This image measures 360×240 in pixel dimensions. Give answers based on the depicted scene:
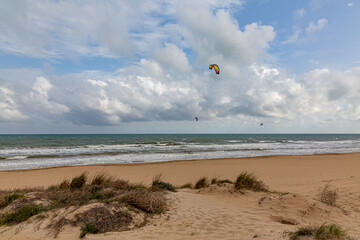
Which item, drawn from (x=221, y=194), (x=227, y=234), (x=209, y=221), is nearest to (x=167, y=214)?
(x=209, y=221)

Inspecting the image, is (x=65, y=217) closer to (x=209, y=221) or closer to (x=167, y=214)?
(x=167, y=214)

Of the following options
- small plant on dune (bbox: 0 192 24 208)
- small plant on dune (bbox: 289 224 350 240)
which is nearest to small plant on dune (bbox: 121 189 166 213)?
small plant on dune (bbox: 0 192 24 208)

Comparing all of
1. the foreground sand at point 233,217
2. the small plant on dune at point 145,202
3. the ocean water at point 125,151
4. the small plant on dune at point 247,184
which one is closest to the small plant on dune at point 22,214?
the foreground sand at point 233,217

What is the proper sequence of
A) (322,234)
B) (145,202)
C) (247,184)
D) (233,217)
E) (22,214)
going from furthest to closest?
(247,184) < (145,202) < (233,217) < (22,214) < (322,234)

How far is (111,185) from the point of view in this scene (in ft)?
25.0

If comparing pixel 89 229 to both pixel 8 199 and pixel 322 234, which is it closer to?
pixel 8 199

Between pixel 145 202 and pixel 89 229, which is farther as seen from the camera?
pixel 145 202

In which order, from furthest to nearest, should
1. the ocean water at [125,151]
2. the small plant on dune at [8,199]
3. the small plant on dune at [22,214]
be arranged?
1. the ocean water at [125,151]
2. the small plant on dune at [8,199]
3. the small plant on dune at [22,214]

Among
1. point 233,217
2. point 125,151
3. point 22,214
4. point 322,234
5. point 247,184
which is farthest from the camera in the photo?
point 125,151

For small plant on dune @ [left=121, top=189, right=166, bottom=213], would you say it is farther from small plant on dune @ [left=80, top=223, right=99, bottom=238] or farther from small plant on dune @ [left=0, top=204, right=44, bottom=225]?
small plant on dune @ [left=0, top=204, right=44, bottom=225]

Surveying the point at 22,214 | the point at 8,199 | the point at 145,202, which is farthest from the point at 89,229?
the point at 8,199

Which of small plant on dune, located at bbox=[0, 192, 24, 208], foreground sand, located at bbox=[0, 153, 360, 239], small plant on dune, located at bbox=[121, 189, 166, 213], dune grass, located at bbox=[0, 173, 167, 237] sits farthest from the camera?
small plant on dune, located at bbox=[0, 192, 24, 208]

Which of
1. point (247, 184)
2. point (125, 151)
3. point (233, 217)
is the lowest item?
point (125, 151)

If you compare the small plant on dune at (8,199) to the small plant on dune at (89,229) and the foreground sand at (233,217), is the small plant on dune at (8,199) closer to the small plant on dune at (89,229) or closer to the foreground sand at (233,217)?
the foreground sand at (233,217)
